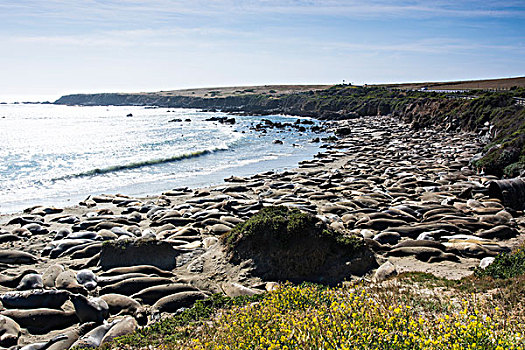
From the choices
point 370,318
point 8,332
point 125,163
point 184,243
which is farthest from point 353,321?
point 125,163

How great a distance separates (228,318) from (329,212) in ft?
28.4

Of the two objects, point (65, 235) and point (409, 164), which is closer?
point (65, 235)

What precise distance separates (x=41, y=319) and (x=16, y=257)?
13.1ft

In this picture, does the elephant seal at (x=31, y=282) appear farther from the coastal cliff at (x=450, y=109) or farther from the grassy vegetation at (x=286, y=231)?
the coastal cliff at (x=450, y=109)

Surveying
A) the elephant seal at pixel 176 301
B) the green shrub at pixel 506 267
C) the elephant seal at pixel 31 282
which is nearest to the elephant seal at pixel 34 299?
the elephant seal at pixel 31 282

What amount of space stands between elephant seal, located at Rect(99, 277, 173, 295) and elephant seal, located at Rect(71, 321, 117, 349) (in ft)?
4.90

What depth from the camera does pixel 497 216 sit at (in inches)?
473

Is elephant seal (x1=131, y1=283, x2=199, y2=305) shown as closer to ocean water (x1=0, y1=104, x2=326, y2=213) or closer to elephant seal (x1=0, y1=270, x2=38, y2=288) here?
elephant seal (x1=0, y1=270, x2=38, y2=288)

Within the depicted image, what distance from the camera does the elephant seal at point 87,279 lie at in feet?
28.2

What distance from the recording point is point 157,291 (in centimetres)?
822

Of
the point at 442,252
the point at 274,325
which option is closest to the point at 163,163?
the point at 442,252

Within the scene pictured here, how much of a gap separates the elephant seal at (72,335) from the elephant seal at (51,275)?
204 cm

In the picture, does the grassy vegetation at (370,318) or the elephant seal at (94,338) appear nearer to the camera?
the grassy vegetation at (370,318)

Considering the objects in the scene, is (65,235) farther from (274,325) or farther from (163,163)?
(163,163)
